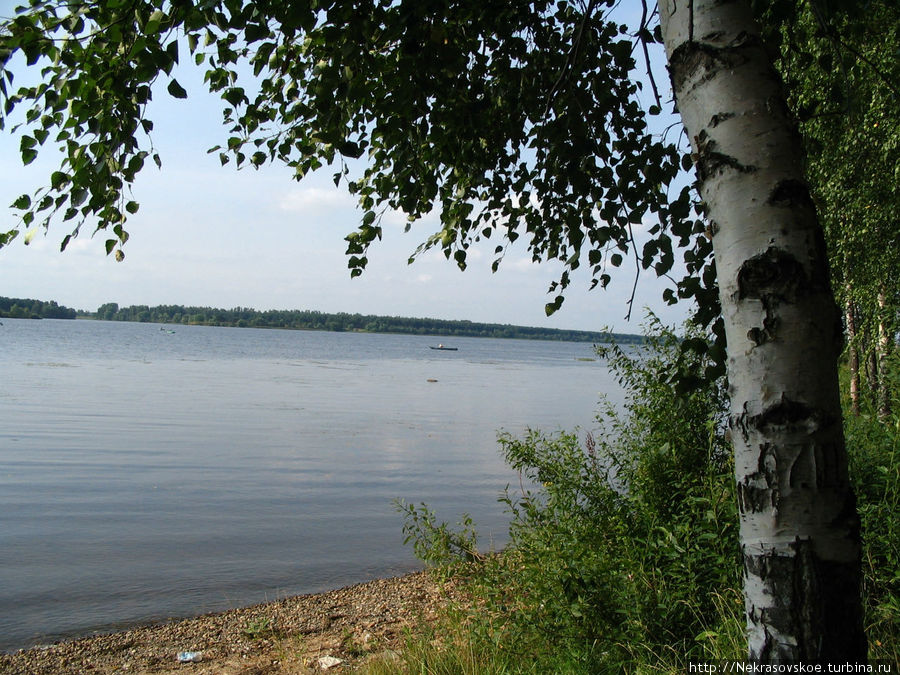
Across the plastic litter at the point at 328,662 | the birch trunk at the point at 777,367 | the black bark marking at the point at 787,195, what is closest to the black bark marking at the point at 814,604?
the birch trunk at the point at 777,367

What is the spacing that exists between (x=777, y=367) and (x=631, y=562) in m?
2.67

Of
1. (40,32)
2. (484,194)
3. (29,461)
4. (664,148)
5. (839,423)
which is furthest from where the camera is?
(29,461)

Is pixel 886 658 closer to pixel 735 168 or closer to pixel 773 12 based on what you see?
pixel 735 168

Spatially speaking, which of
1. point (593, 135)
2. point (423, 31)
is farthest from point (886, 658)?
point (423, 31)

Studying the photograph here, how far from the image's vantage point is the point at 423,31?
9.63 feet

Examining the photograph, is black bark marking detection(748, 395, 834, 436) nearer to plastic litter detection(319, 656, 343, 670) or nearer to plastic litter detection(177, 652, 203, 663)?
plastic litter detection(319, 656, 343, 670)

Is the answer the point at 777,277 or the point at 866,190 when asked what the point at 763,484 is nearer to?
the point at 777,277

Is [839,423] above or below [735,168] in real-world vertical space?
below

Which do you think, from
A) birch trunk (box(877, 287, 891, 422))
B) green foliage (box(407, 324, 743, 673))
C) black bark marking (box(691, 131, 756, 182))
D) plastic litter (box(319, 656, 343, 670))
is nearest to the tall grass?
green foliage (box(407, 324, 743, 673))

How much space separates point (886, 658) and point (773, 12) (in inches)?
116

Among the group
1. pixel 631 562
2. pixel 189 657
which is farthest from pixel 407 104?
pixel 189 657

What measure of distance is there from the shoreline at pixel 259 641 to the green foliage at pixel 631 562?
1226mm

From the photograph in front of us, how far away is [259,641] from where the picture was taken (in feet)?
20.3

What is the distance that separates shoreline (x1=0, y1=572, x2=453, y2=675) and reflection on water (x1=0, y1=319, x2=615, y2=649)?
545 millimetres
